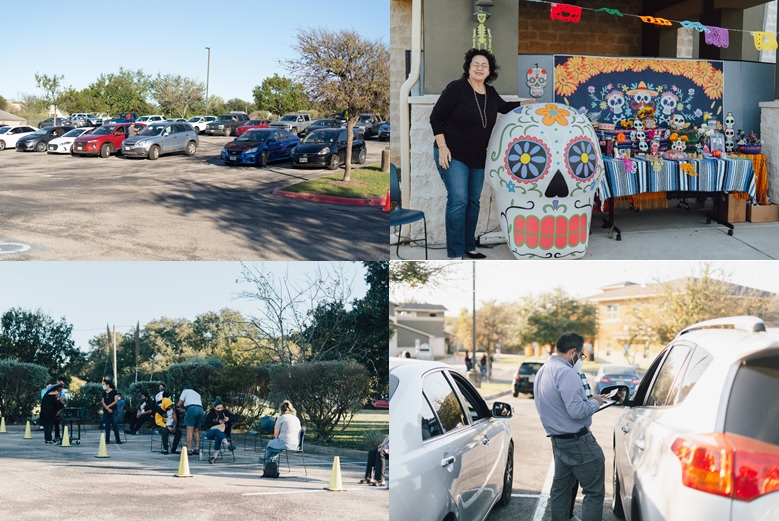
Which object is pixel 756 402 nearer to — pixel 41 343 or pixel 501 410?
pixel 501 410

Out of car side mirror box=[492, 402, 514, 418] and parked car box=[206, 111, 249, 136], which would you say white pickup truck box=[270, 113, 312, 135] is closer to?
parked car box=[206, 111, 249, 136]

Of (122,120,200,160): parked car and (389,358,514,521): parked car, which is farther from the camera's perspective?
(122,120,200,160): parked car

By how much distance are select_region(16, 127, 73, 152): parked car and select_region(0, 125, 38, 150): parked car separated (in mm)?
194

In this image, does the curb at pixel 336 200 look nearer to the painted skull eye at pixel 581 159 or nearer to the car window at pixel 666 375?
the painted skull eye at pixel 581 159

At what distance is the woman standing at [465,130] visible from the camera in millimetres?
6480

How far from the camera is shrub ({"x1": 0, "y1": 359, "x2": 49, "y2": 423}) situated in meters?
7.21

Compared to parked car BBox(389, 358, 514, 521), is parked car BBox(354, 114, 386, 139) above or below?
above

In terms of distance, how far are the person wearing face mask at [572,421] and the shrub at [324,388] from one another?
3721mm

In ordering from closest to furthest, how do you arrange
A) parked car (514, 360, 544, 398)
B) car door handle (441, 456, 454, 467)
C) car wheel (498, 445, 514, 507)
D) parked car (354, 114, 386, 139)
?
car door handle (441, 456, 454, 467)
car wheel (498, 445, 514, 507)
parked car (514, 360, 544, 398)
parked car (354, 114, 386, 139)

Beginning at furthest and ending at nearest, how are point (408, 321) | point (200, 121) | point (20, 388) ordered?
point (200, 121) → point (408, 321) → point (20, 388)

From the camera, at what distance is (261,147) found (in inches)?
610

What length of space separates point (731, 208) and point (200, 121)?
14238mm

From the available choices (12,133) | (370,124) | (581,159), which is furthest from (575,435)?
(12,133)

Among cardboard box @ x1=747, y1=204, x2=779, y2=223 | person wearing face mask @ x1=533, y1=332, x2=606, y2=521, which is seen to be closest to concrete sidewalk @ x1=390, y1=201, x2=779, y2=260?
cardboard box @ x1=747, y1=204, x2=779, y2=223
